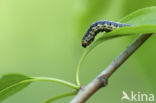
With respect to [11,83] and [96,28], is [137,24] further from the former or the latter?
[11,83]

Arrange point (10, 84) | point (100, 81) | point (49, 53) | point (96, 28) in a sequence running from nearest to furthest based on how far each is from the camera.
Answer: point (100, 81), point (10, 84), point (96, 28), point (49, 53)

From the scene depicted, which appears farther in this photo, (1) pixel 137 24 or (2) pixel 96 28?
(2) pixel 96 28

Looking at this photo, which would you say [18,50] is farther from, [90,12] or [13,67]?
[90,12]

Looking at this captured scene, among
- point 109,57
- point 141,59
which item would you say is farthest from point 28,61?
point 141,59

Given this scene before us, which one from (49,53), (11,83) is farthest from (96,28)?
(49,53)

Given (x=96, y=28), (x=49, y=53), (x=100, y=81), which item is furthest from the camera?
(x=49, y=53)

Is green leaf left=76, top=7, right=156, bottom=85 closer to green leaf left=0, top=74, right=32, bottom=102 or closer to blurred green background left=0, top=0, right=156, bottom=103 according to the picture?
green leaf left=0, top=74, right=32, bottom=102

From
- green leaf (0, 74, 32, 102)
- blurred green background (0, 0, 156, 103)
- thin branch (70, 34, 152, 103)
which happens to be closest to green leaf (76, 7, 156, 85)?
thin branch (70, 34, 152, 103)

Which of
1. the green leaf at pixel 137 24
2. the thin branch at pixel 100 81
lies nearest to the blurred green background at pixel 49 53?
the green leaf at pixel 137 24

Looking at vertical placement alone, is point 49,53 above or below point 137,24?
below
